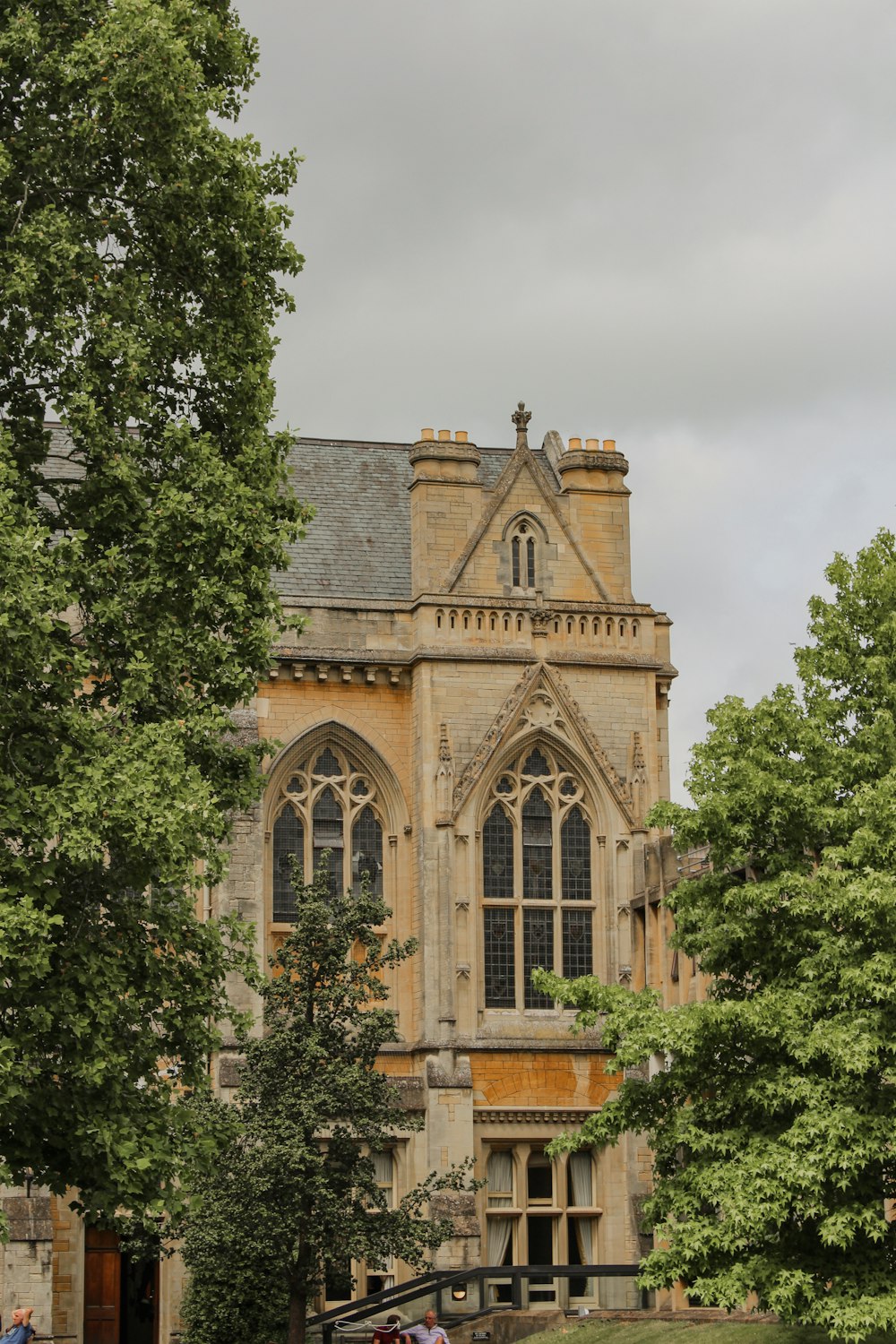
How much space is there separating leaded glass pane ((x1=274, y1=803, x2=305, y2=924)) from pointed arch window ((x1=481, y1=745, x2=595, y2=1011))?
10.1 ft

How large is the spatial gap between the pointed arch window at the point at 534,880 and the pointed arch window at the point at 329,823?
2.00 meters

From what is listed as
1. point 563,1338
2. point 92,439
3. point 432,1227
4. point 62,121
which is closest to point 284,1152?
point 432,1227

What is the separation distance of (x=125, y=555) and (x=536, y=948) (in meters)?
18.6

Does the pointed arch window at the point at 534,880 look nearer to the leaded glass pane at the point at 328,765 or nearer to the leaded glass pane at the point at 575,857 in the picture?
the leaded glass pane at the point at 575,857

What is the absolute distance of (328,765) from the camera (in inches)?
1470

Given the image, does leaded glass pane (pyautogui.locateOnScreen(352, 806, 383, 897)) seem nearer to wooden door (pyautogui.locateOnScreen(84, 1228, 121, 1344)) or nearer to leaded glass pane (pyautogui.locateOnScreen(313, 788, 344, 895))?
leaded glass pane (pyautogui.locateOnScreen(313, 788, 344, 895))

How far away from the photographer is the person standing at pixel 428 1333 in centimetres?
2683

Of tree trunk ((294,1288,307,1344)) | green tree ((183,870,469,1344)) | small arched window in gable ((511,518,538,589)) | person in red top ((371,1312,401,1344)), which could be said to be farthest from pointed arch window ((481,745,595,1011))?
person in red top ((371,1312,401,1344))

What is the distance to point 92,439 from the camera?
19.5 m

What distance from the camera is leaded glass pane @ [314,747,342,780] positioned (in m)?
37.3

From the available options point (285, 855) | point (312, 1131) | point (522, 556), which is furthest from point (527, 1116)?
point (522, 556)

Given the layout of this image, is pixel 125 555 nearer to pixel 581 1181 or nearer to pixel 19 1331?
pixel 19 1331

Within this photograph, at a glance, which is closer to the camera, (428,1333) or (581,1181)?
(428,1333)

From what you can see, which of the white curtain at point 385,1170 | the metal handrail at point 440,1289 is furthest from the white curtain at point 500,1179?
the metal handrail at point 440,1289
